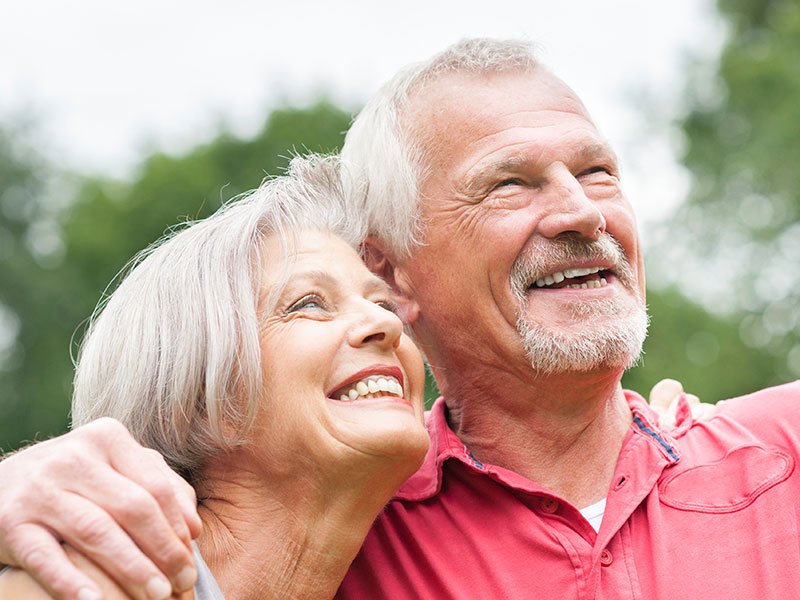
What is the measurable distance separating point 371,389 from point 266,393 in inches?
11.7

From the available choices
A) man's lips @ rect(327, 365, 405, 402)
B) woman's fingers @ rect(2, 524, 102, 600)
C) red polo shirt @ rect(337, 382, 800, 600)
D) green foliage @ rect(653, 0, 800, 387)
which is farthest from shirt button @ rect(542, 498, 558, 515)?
green foliage @ rect(653, 0, 800, 387)

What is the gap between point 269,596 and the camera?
3.01m

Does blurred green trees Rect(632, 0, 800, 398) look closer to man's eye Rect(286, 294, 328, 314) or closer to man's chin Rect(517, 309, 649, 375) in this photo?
man's chin Rect(517, 309, 649, 375)

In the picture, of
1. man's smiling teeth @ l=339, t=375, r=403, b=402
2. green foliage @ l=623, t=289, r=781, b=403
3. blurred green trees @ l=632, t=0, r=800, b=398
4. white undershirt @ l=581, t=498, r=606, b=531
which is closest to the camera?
man's smiling teeth @ l=339, t=375, r=403, b=402

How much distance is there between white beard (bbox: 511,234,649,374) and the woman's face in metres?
0.42

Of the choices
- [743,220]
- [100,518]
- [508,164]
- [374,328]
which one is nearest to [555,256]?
[508,164]

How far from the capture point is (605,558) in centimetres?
311

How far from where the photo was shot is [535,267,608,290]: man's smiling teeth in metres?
3.59

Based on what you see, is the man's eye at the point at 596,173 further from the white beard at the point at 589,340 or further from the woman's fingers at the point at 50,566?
the woman's fingers at the point at 50,566

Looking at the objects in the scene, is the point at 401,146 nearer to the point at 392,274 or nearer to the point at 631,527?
the point at 392,274

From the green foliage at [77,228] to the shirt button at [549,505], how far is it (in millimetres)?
28154

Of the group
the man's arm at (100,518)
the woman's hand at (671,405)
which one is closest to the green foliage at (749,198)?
the woman's hand at (671,405)

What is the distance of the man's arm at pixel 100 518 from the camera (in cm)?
229

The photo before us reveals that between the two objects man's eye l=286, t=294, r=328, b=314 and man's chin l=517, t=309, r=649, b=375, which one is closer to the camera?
man's eye l=286, t=294, r=328, b=314
